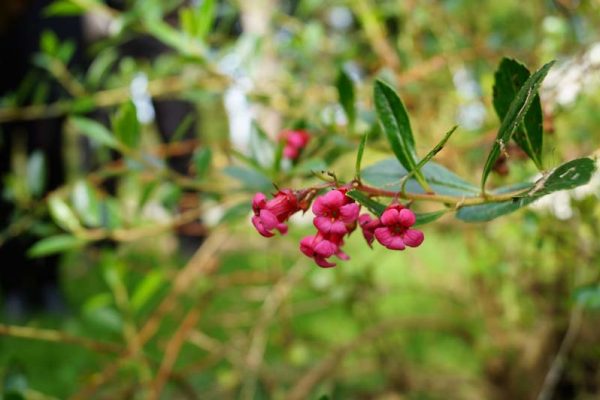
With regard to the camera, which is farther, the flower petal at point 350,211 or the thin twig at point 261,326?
the thin twig at point 261,326

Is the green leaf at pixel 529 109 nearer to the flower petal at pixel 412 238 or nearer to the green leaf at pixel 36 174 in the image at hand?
the flower petal at pixel 412 238

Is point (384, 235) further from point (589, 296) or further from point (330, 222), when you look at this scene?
point (589, 296)

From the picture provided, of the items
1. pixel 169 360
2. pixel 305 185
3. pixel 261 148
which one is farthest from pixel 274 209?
pixel 169 360

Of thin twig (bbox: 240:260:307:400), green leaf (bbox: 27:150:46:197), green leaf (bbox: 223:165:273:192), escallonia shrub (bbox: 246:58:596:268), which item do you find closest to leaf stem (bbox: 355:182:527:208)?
escallonia shrub (bbox: 246:58:596:268)

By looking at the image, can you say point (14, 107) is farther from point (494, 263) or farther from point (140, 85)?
point (494, 263)

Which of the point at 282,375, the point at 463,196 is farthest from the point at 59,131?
the point at 463,196

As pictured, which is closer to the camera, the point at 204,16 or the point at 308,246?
the point at 308,246

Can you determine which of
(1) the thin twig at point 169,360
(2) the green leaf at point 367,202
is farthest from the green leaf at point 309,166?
(1) the thin twig at point 169,360
